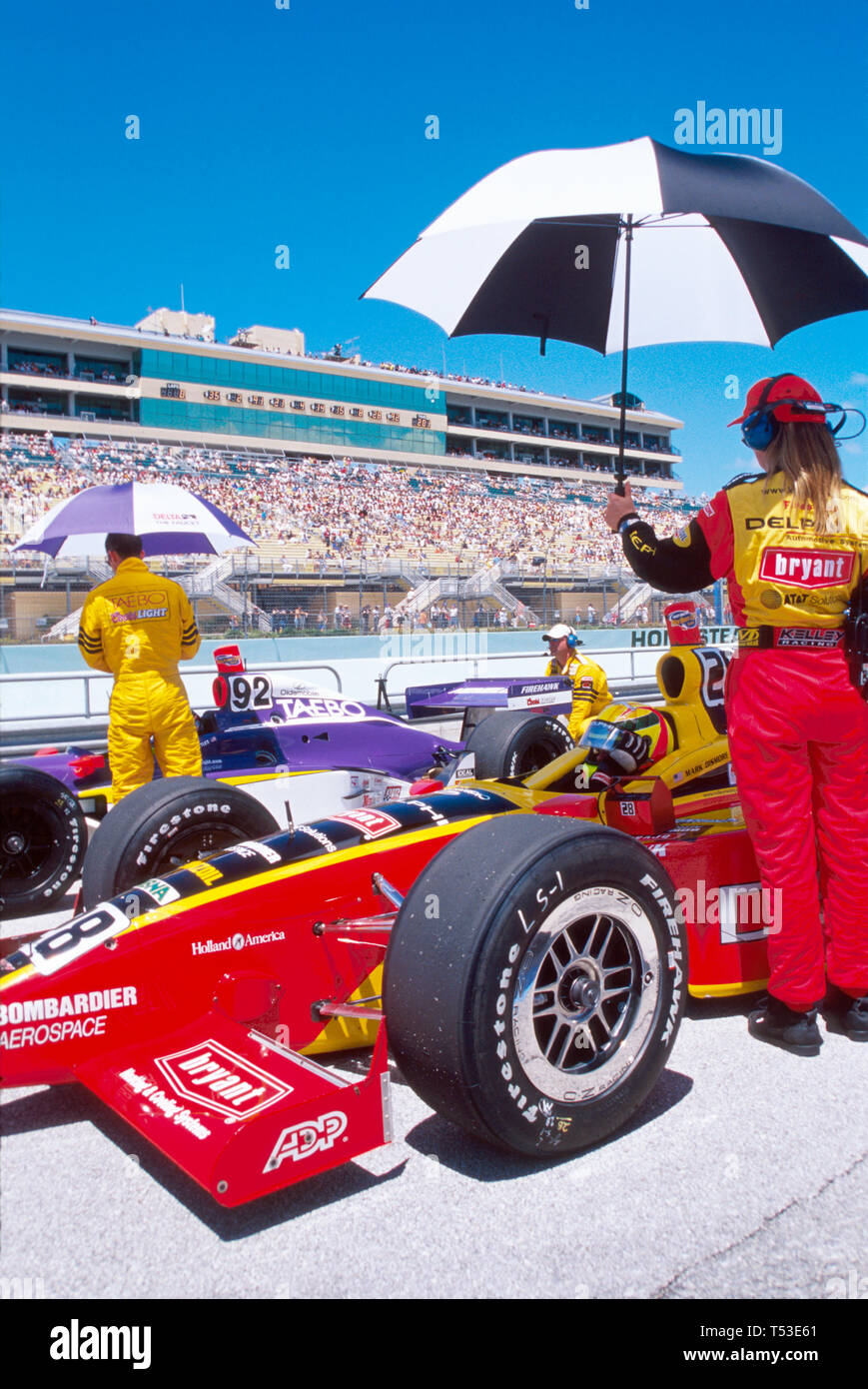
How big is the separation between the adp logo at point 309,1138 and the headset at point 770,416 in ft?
7.50

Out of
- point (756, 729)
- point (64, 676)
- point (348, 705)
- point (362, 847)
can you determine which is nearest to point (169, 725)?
point (348, 705)

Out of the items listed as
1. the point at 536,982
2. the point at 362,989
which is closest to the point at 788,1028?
the point at 536,982

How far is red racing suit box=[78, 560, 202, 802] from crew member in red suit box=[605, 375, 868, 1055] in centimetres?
309

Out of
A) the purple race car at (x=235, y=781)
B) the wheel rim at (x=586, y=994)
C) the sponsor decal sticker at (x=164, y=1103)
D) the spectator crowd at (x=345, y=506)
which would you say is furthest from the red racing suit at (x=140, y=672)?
the spectator crowd at (x=345, y=506)

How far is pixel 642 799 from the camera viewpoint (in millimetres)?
3283

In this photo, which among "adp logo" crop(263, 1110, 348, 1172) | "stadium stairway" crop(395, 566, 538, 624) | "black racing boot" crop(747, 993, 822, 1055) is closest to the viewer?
"adp logo" crop(263, 1110, 348, 1172)

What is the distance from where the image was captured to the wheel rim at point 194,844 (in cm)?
329

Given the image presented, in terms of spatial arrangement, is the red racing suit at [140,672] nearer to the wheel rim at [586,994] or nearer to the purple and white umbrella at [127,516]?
the purple and white umbrella at [127,516]

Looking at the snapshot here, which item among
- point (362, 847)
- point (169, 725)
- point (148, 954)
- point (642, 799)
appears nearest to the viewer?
point (148, 954)

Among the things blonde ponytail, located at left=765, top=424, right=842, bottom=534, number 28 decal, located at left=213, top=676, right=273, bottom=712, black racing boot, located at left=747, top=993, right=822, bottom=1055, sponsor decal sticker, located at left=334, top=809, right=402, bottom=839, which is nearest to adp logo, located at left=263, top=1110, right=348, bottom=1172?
sponsor decal sticker, located at left=334, top=809, right=402, bottom=839

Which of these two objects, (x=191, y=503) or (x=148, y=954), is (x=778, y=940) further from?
(x=191, y=503)

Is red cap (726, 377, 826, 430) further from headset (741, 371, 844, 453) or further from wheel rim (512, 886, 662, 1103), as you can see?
wheel rim (512, 886, 662, 1103)

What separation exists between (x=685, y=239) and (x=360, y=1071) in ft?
12.3
